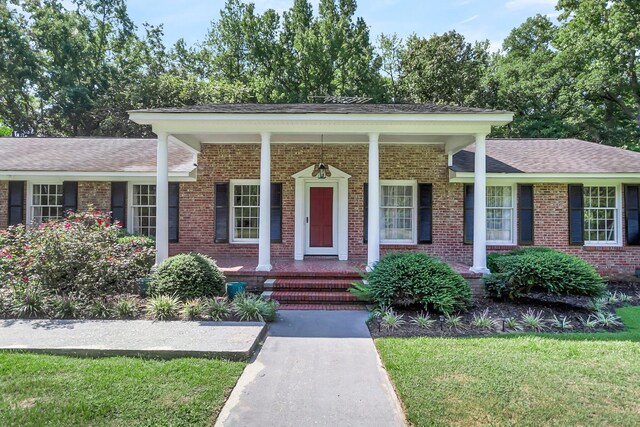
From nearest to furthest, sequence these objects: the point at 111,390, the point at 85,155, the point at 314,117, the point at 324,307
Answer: the point at 111,390, the point at 324,307, the point at 314,117, the point at 85,155

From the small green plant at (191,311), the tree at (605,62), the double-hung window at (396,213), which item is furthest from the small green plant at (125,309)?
the tree at (605,62)

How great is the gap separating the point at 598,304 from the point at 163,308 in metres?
8.06

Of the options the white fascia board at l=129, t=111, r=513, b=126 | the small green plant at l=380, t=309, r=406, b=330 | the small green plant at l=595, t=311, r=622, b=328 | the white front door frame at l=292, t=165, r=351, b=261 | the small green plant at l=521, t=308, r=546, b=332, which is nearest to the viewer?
the small green plant at l=380, t=309, r=406, b=330

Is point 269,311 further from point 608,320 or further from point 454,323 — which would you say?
point 608,320

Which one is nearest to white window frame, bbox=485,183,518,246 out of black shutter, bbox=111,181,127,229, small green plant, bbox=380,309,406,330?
small green plant, bbox=380,309,406,330

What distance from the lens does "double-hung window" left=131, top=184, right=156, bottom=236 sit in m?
10.7

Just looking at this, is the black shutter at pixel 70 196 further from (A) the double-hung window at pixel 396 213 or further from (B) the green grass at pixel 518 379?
(B) the green grass at pixel 518 379

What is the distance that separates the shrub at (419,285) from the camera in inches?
258

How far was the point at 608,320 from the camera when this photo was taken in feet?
20.4

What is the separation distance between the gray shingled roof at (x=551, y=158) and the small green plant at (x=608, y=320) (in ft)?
15.3

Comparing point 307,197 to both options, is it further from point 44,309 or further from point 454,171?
point 44,309

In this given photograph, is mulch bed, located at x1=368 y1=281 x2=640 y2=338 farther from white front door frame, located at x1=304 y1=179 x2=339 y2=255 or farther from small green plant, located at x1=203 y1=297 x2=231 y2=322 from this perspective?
white front door frame, located at x1=304 y1=179 x2=339 y2=255

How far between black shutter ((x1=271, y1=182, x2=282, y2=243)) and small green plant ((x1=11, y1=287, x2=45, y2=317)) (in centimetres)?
536

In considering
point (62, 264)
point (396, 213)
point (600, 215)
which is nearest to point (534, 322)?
point (396, 213)
